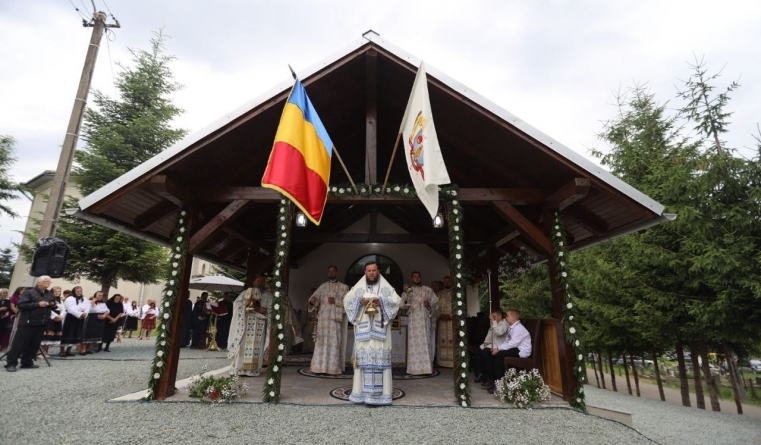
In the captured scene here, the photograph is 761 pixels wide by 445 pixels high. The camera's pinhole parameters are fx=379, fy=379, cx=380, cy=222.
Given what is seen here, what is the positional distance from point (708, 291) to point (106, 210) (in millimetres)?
12709

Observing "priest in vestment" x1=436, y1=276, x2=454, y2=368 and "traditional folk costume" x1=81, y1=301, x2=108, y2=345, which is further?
"traditional folk costume" x1=81, y1=301, x2=108, y2=345

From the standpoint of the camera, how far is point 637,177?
466 inches

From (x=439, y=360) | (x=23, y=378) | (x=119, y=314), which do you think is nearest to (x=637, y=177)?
(x=439, y=360)

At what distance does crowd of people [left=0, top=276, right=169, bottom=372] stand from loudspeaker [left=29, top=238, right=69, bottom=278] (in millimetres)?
858

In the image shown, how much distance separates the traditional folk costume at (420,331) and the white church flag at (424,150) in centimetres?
363

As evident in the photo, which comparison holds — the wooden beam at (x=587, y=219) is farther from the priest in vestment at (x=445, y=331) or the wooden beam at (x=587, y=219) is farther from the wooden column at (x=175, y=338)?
the wooden column at (x=175, y=338)

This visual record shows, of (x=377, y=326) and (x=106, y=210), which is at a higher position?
(x=106, y=210)

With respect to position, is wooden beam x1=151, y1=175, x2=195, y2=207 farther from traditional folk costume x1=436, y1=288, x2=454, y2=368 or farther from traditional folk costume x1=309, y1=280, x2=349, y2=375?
traditional folk costume x1=436, y1=288, x2=454, y2=368

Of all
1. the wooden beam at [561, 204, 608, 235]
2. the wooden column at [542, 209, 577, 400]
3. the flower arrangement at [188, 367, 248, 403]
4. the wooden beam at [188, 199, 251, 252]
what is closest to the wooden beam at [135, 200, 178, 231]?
the wooden beam at [188, 199, 251, 252]

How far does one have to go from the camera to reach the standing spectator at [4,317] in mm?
9789

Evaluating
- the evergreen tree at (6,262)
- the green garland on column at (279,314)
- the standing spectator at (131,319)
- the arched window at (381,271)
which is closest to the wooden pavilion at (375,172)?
the green garland on column at (279,314)

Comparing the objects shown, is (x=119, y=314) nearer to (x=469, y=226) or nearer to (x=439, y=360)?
(x=439, y=360)

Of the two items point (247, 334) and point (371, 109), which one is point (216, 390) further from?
point (371, 109)

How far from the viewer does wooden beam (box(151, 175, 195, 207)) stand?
5.19m
